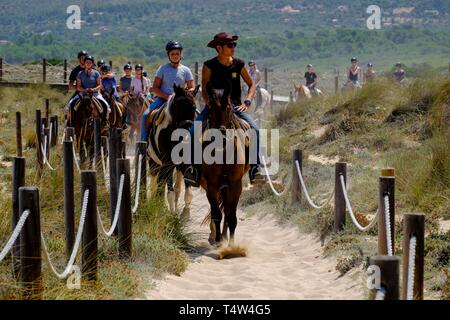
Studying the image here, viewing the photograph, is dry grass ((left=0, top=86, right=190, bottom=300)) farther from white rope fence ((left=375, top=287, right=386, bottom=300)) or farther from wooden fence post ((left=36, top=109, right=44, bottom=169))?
→ wooden fence post ((left=36, top=109, right=44, bottom=169))

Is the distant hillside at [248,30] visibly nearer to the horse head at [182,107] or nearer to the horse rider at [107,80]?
the horse rider at [107,80]

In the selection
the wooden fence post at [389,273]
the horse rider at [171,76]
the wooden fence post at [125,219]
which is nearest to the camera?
the wooden fence post at [389,273]

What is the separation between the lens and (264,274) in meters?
10.6

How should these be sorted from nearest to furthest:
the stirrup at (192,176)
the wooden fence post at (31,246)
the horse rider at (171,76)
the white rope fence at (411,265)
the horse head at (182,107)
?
1. the white rope fence at (411,265)
2. the wooden fence post at (31,246)
3. the stirrup at (192,176)
4. the horse head at (182,107)
5. the horse rider at (171,76)

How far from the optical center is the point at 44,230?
34.1ft

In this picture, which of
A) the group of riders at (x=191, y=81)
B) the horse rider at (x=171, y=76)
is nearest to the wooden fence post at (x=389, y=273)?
the group of riders at (x=191, y=81)

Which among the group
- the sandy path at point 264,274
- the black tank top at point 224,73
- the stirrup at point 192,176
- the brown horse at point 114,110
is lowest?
the sandy path at point 264,274

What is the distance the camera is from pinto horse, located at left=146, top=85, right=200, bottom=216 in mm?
12812

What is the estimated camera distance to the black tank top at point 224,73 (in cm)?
1208

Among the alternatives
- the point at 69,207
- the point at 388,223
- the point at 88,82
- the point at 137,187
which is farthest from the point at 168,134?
the point at 88,82

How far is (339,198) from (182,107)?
245cm

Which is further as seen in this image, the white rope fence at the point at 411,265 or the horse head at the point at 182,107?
the horse head at the point at 182,107

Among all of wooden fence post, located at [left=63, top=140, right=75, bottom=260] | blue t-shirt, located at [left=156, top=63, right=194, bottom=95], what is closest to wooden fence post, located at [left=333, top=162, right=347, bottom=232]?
blue t-shirt, located at [left=156, top=63, right=194, bottom=95]

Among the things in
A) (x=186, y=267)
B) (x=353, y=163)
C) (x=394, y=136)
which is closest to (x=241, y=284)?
(x=186, y=267)
